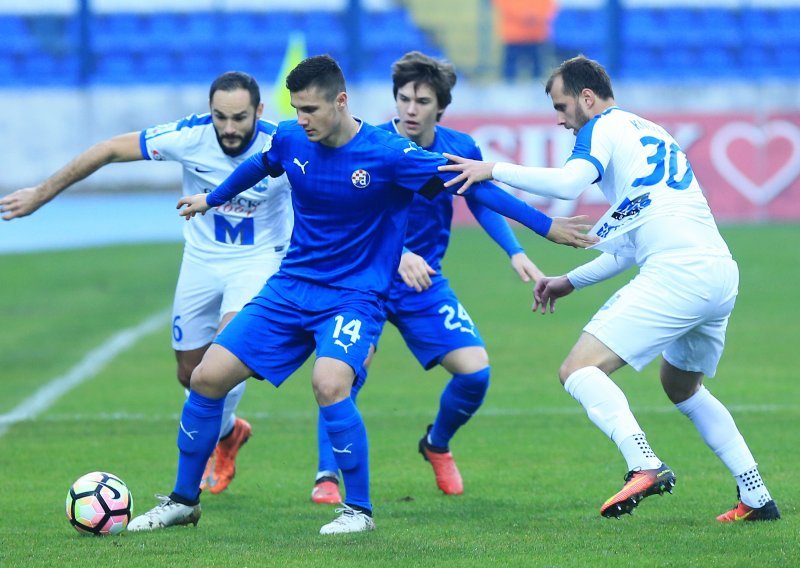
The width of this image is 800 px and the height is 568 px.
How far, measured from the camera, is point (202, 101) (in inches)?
959

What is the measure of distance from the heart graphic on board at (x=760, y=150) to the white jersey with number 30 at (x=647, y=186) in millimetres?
16474

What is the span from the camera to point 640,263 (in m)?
5.67

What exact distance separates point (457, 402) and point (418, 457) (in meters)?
0.84

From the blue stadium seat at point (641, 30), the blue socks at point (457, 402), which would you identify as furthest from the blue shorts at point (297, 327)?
the blue stadium seat at point (641, 30)

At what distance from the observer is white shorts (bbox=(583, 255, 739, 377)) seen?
5.40 meters

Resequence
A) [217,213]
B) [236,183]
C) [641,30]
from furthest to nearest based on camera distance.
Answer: [641,30] < [217,213] < [236,183]

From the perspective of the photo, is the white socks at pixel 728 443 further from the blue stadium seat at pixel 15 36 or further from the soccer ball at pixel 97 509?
the blue stadium seat at pixel 15 36

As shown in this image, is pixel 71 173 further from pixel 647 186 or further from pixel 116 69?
pixel 116 69

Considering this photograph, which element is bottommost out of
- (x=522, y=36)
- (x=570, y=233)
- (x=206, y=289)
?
(x=522, y=36)

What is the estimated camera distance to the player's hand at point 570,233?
5.59 m

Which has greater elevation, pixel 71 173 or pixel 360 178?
pixel 360 178

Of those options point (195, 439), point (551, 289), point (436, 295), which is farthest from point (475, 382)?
point (195, 439)

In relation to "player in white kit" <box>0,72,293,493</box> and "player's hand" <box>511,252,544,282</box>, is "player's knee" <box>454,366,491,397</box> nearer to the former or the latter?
"player's hand" <box>511,252,544,282</box>

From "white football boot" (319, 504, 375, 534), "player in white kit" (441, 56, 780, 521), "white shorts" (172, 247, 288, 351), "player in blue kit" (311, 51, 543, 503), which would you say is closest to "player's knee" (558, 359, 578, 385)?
"player in white kit" (441, 56, 780, 521)
